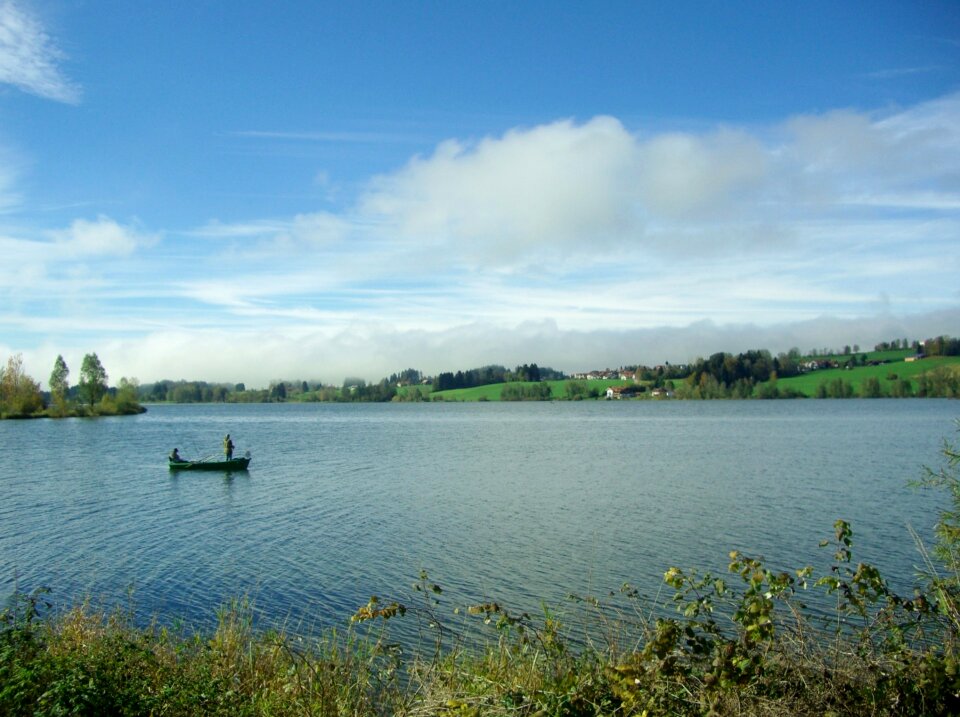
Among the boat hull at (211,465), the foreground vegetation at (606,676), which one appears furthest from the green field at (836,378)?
the foreground vegetation at (606,676)

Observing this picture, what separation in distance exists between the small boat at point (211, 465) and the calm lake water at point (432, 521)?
0.87 metres

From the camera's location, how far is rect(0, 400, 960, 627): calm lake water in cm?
1734

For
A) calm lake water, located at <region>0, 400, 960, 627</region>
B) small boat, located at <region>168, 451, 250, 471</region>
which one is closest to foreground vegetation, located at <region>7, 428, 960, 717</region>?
calm lake water, located at <region>0, 400, 960, 627</region>

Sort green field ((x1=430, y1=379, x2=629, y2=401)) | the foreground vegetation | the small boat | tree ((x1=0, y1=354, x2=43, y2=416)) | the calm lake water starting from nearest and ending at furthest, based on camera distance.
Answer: the foreground vegetation < the calm lake water < the small boat < tree ((x1=0, y1=354, x2=43, y2=416)) < green field ((x1=430, y1=379, x2=629, y2=401))

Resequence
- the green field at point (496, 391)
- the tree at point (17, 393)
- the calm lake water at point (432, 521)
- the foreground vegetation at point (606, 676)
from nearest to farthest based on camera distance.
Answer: the foreground vegetation at point (606, 676) → the calm lake water at point (432, 521) → the tree at point (17, 393) → the green field at point (496, 391)

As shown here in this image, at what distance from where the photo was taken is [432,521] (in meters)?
25.5

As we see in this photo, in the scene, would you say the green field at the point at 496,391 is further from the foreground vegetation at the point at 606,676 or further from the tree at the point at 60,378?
the foreground vegetation at the point at 606,676

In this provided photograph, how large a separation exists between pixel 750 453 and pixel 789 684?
148 ft

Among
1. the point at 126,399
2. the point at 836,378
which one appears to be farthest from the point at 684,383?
the point at 126,399

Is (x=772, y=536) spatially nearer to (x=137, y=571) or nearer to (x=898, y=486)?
(x=898, y=486)

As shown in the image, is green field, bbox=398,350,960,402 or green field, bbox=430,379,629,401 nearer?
green field, bbox=398,350,960,402

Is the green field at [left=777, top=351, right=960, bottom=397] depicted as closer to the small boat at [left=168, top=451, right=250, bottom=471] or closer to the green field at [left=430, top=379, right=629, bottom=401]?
the green field at [left=430, top=379, right=629, bottom=401]

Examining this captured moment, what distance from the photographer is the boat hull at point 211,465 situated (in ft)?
138

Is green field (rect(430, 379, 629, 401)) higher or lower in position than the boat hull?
higher
